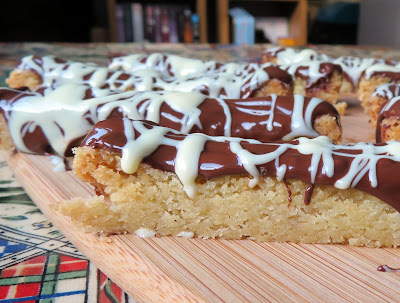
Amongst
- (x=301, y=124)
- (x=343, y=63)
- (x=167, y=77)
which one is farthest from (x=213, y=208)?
(x=343, y=63)

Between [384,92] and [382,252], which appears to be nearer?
[382,252]

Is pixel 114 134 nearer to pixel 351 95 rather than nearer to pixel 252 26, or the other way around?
pixel 351 95

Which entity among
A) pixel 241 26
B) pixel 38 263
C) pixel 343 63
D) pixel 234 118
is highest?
pixel 241 26

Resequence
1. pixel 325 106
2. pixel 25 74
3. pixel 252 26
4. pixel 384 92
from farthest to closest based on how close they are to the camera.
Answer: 1. pixel 252 26
2. pixel 25 74
3. pixel 384 92
4. pixel 325 106

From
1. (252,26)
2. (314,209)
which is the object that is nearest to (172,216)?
(314,209)

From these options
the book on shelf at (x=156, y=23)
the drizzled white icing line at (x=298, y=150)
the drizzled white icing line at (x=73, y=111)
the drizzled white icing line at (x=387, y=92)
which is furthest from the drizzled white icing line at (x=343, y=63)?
the book on shelf at (x=156, y=23)

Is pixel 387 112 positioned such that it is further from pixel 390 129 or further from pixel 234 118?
pixel 234 118

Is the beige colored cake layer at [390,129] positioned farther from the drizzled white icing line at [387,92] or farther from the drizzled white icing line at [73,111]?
the drizzled white icing line at [73,111]
